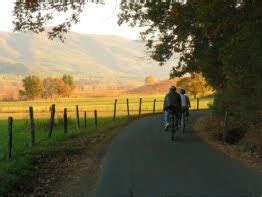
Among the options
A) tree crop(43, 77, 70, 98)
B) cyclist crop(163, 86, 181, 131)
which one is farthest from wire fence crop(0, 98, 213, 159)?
tree crop(43, 77, 70, 98)

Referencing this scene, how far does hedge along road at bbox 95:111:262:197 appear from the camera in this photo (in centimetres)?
1116

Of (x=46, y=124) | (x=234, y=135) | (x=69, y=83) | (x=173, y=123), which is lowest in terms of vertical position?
(x=46, y=124)

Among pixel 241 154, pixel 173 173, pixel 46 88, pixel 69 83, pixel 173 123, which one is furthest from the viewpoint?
pixel 69 83

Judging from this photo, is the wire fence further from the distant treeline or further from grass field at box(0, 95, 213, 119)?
the distant treeline

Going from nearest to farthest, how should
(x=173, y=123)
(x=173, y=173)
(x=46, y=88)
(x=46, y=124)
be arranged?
(x=173, y=173) < (x=173, y=123) < (x=46, y=124) < (x=46, y=88)

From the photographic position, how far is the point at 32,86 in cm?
16262

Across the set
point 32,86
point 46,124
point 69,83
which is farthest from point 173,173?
point 69,83

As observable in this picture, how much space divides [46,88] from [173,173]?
162691 mm

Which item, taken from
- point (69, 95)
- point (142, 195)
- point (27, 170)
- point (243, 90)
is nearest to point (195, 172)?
point (142, 195)

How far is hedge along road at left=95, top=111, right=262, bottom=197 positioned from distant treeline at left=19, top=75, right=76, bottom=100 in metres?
144

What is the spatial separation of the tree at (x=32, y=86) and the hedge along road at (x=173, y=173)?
143 meters

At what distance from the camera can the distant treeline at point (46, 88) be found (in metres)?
162

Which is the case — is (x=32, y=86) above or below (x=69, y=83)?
below

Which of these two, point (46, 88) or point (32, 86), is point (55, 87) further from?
point (32, 86)
